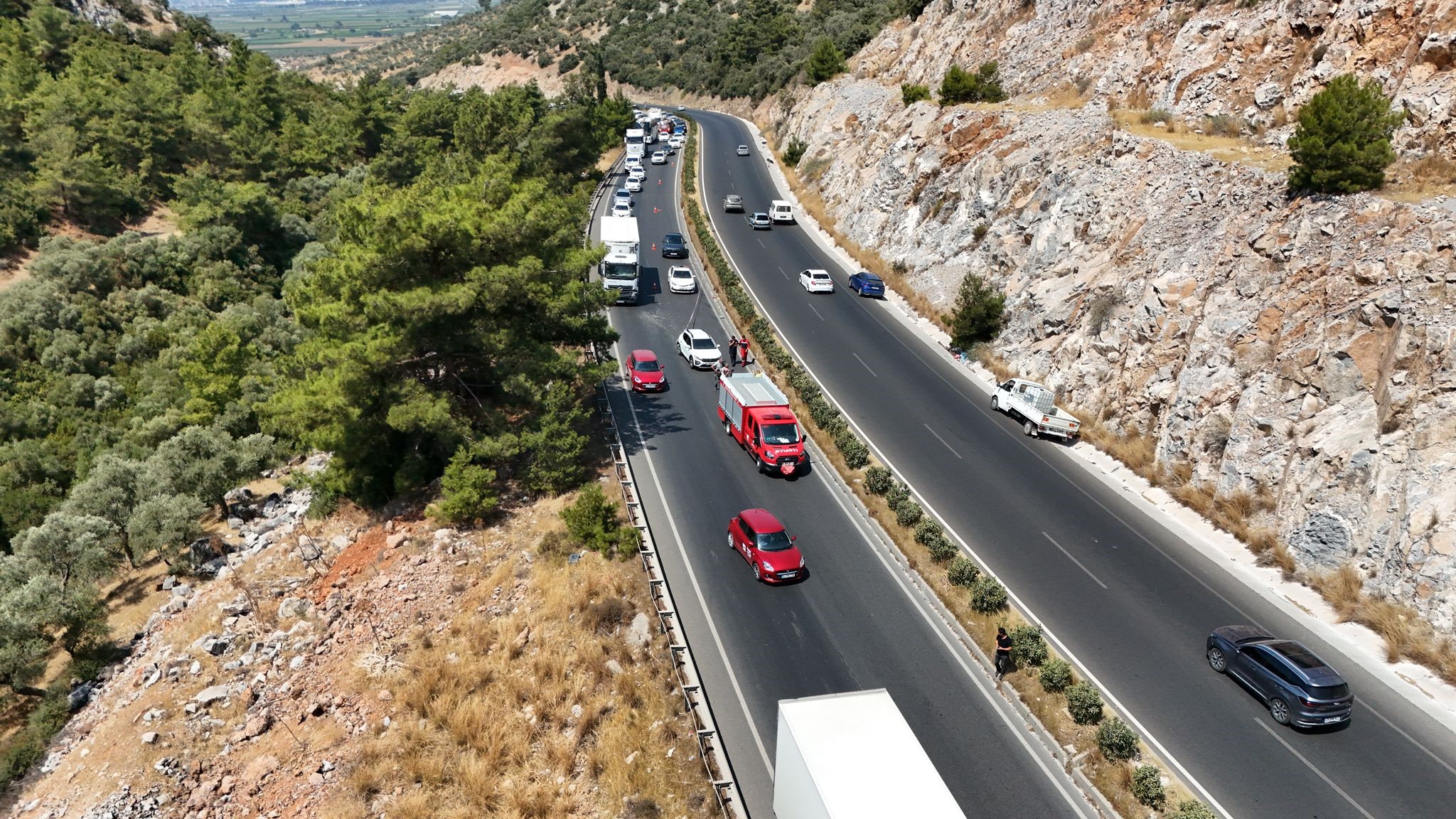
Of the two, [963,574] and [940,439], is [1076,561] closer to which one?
[963,574]

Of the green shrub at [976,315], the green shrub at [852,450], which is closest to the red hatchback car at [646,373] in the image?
the green shrub at [852,450]

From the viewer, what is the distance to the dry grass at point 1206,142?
35.5 metres

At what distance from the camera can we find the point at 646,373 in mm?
38625

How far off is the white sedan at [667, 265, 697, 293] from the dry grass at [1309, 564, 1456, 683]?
1482 inches

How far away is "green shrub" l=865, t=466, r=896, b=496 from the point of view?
30000 mm

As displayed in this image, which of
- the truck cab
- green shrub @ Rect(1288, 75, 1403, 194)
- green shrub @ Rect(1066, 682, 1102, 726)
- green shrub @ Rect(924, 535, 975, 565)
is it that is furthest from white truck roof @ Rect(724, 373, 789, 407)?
green shrub @ Rect(1288, 75, 1403, 194)

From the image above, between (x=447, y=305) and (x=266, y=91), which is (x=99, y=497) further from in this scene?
(x=266, y=91)

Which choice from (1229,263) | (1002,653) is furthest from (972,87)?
(1002,653)

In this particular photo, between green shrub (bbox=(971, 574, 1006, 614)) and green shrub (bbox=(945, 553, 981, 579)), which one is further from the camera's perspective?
green shrub (bbox=(945, 553, 981, 579))

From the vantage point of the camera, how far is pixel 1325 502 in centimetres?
2562

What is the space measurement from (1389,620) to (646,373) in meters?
29.4

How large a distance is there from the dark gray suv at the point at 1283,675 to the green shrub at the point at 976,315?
77.6 feet

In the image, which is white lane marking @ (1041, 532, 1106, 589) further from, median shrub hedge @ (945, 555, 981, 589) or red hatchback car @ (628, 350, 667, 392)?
red hatchback car @ (628, 350, 667, 392)

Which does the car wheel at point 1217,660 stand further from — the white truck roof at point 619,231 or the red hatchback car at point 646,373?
the white truck roof at point 619,231
